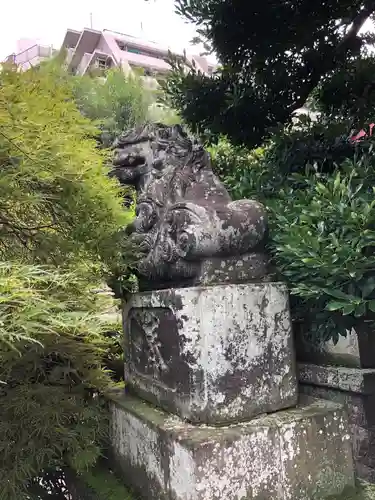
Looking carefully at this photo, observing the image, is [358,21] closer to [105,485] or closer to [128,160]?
[128,160]

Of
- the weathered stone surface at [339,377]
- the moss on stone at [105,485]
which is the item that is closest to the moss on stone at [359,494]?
the weathered stone surface at [339,377]

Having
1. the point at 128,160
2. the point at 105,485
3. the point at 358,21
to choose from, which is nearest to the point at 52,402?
the point at 105,485

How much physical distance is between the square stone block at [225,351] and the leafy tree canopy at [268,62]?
Result: 4.88ft

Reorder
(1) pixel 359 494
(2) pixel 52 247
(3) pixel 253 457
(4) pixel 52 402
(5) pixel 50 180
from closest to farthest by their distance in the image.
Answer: (3) pixel 253 457 → (1) pixel 359 494 → (5) pixel 50 180 → (2) pixel 52 247 → (4) pixel 52 402

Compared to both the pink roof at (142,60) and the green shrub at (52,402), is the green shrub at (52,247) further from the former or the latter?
the pink roof at (142,60)

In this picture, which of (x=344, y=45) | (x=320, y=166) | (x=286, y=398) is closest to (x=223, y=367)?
(x=286, y=398)

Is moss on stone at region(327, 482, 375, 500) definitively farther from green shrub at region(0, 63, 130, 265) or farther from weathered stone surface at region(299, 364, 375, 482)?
green shrub at region(0, 63, 130, 265)

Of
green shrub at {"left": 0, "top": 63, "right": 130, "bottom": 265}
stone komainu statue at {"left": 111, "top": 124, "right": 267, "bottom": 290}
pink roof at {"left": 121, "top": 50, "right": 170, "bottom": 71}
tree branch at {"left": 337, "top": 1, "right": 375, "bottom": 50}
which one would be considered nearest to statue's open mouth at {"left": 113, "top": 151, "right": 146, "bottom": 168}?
stone komainu statue at {"left": 111, "top": 124, "right": 267, "bottom": 290}

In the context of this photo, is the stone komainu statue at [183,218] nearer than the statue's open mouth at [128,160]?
Yes

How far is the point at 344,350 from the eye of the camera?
2.16 metres

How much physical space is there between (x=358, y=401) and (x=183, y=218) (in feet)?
3.77

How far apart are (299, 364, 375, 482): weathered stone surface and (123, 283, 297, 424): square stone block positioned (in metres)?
0.29

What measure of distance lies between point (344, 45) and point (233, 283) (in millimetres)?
2050

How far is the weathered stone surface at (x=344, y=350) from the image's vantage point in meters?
2.07
